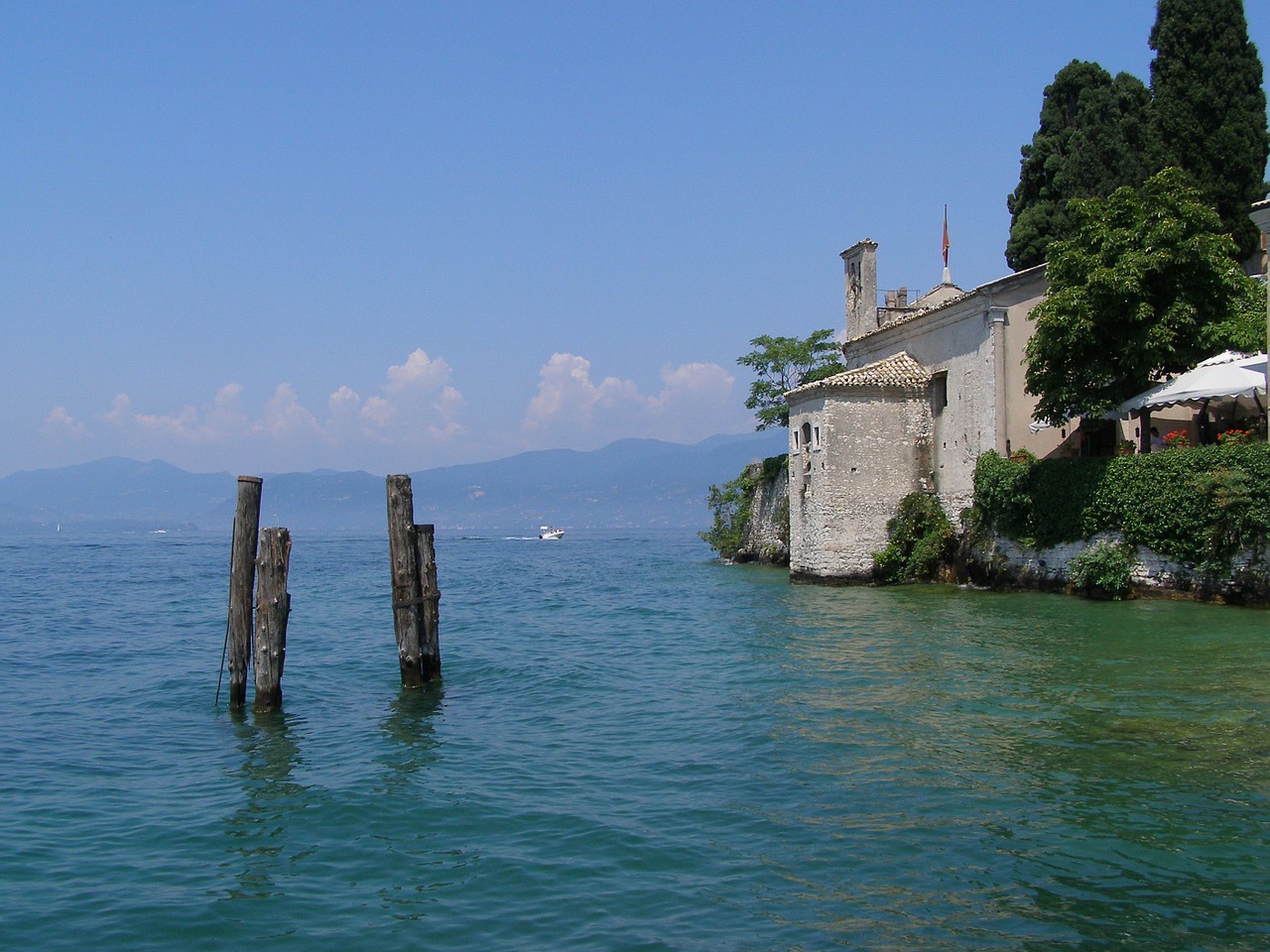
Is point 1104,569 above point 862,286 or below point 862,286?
below

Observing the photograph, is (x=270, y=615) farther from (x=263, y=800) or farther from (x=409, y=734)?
(x=263, y=800)

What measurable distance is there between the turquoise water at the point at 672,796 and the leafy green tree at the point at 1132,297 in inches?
256

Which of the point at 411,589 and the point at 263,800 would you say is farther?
the point at 411,589

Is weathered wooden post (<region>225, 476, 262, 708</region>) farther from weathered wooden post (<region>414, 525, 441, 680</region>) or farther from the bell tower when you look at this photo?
the bell tower

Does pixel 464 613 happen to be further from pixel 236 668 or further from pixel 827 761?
pixel 827 761

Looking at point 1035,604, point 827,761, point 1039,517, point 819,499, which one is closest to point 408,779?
point 827,761

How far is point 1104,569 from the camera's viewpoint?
23.2 metres

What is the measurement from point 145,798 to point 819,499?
22.8 m

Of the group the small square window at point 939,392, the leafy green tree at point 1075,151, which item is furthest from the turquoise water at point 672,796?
the leafy green tree at point 1075,151

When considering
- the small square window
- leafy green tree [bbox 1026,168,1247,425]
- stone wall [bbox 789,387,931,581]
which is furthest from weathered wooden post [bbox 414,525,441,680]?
the small square window

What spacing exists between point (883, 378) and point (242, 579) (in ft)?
69.9

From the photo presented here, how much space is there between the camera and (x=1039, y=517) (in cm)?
2561

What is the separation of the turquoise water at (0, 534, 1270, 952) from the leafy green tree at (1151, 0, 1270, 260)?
1649 cm

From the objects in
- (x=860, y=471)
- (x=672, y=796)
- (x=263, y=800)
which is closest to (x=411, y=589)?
(x=263, y=800)
